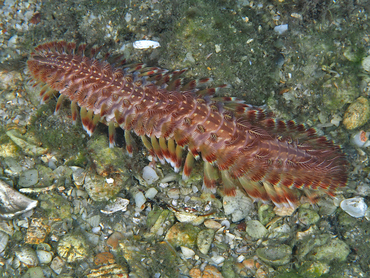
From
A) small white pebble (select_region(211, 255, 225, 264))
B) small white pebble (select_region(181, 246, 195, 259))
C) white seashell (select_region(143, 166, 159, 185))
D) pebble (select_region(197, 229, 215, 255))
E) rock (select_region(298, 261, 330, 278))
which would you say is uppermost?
white seashell (select_region(143, 166, 159, 185))

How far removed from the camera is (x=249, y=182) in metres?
4.80

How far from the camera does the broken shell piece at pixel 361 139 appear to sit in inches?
203

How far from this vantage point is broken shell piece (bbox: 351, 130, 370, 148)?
5.14 metres

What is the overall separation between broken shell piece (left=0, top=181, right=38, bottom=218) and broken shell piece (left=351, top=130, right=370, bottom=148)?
6051 millimetres

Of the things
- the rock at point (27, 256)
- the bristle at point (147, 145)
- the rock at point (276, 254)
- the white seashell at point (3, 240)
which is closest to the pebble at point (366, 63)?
the rock at point (276, 254)

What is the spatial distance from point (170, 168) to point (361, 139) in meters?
3.69

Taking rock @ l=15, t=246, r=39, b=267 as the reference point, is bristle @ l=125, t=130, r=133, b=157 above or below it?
above

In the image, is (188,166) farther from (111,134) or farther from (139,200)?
(111,134)

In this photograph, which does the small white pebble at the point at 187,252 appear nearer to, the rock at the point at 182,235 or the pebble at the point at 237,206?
the rock at the point at 182,235

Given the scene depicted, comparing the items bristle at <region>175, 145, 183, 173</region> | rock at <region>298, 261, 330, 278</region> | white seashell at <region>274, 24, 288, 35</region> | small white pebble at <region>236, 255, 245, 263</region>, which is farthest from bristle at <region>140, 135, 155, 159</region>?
white seashell at <region>274, 24, 288, 35</region>

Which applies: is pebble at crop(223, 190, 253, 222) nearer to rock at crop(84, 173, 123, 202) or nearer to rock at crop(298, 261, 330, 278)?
rock at crop(298, 261, 330, 278)

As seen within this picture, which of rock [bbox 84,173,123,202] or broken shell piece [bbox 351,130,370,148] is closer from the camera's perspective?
rock [bbox 84,173,123,202]

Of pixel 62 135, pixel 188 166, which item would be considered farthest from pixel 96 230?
pixel 188 166

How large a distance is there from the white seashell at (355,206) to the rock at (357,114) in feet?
4.60
